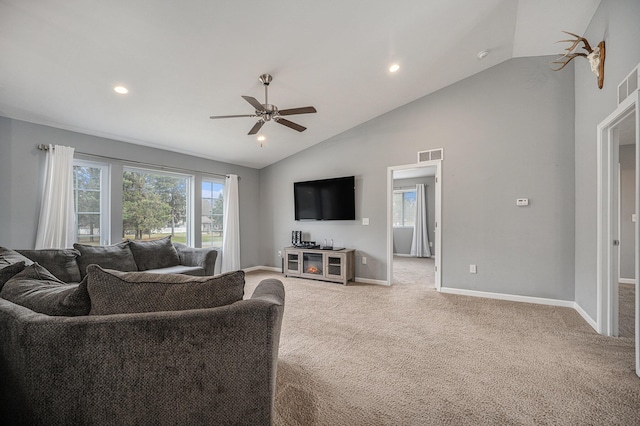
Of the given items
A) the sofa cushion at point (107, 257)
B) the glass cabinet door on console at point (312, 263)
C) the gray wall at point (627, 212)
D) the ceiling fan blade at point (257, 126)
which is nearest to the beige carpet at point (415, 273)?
the glass cabinet door on console at point (312, 263)

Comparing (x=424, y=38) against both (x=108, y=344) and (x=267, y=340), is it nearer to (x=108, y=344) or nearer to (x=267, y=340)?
(x=267, y=340)

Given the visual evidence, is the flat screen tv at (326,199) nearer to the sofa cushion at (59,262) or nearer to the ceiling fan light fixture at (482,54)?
the ceiling fan light fixture at (482,54)

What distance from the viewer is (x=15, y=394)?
3.57ft

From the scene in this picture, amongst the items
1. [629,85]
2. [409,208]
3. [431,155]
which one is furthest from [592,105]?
[409,208]

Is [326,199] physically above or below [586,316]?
above

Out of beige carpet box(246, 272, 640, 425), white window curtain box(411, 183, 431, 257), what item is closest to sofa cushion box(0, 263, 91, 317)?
beige carpet box(246, 272, 640, 425)

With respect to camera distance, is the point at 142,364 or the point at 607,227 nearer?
the point at 142,364

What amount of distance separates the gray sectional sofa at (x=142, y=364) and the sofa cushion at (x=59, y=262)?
7.35ft

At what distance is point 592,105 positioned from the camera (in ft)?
9.51

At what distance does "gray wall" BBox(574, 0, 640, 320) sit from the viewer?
2195 mm

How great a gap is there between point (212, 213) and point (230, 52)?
3481 mm

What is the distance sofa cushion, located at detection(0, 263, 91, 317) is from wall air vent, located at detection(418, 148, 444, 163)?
4341 millimetres

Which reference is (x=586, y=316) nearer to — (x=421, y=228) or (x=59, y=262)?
(x=421, y=228)

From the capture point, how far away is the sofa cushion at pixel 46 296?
1.15 m
